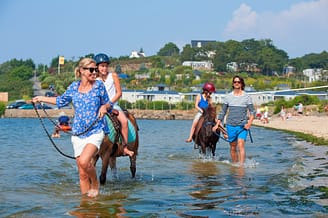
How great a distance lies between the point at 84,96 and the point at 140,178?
3.64 meters

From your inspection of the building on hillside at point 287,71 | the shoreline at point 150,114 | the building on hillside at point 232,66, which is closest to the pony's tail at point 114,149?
the shoreline at point 150,114

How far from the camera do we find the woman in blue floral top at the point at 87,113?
751 cm

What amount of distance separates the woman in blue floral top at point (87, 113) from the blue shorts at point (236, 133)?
4.82 meters

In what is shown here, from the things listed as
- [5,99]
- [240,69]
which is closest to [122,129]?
[5,99]

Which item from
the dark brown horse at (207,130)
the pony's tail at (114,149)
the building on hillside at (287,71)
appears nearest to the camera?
the pony's tail at (114,149)

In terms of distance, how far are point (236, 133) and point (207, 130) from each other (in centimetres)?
177

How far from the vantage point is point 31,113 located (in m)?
89.0

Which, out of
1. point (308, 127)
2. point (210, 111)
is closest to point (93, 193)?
point (210, 111)

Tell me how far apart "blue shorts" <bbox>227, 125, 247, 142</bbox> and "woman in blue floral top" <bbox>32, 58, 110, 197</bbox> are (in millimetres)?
4824

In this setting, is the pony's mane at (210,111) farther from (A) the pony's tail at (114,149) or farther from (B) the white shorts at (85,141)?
(B) the white shorts at (85,141)

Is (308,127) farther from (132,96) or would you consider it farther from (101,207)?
(132,96)

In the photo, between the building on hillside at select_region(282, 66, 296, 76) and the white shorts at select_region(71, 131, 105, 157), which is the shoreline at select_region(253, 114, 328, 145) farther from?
the building on hillside at select_region(282, 66, 296, 76)

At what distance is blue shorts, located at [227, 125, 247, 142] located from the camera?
12.0 meters

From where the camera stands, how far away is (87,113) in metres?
7.57
